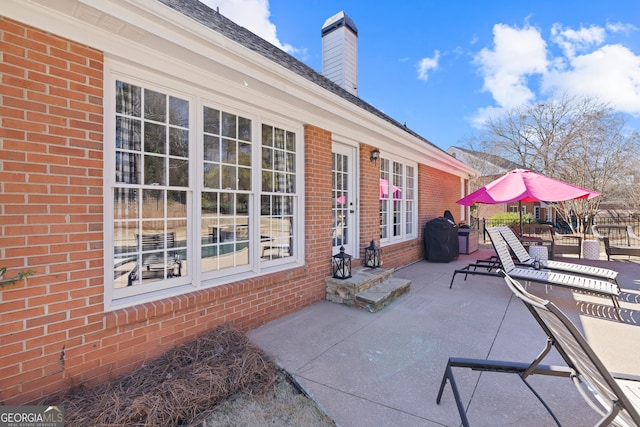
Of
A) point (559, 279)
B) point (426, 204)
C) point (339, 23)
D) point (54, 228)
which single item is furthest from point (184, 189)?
point (339, 23)

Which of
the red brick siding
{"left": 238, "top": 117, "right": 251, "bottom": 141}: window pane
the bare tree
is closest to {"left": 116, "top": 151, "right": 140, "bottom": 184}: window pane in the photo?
{"left": 238, "top": 117, "right": 251, "bottom": 141}: window pane

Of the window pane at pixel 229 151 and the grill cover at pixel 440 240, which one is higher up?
the window pane at pixel 229 151

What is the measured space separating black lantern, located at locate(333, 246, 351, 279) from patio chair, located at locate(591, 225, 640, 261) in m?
8.08

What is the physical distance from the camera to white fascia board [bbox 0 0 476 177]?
231cm

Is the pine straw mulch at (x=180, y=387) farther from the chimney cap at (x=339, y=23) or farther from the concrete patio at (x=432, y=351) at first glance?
the chimney cap at (x=339, y=23)

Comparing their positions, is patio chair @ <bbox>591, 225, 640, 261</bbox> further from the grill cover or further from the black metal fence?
the grill cover

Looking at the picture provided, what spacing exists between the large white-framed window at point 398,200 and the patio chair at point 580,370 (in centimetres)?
488

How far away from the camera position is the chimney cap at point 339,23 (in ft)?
28.6

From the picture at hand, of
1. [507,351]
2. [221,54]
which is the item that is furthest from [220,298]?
[507,351]

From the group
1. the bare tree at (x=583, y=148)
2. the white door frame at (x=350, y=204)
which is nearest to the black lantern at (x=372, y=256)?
the white door frame at (x=350, y=204)

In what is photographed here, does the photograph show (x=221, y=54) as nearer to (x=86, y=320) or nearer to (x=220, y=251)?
(x=220, y=251)

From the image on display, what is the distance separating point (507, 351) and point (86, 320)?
416 centimetres

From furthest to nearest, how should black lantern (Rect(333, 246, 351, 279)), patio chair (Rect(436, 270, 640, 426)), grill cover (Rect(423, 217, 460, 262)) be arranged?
grill cover (Rect(423, 217, 460, 262)) < black lantern (Rect(333, 246, 351, 279)) < patio chair (Rect(436, 270, 640, 426))

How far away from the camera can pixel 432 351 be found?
10.7 ft
